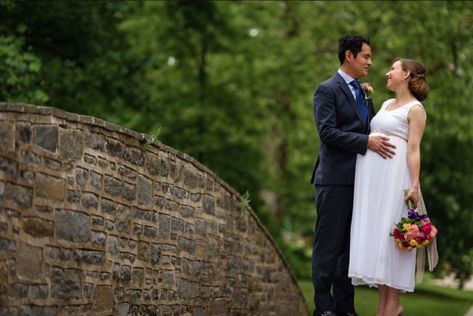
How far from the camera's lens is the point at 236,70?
67.5 ft

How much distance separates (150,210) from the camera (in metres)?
7.30

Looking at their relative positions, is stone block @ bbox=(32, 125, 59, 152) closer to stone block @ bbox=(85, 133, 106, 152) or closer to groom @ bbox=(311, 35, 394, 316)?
stone block @ bbox=(85, 133, 106, 152)

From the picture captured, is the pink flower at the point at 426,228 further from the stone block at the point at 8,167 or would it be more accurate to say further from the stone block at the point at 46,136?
the stone block at the point at 8,167

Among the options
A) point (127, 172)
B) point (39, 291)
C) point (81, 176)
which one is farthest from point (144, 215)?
point (39, 291)

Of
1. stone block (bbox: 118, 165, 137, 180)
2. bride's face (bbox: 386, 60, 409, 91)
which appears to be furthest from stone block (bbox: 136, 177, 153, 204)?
bride's face (bbox: 386, 60, 409, 91)

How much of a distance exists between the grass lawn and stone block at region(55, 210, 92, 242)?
28.1ft

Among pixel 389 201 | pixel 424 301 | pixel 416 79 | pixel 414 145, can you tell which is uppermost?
pixel 416 79

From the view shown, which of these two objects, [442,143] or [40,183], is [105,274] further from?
[442,143]

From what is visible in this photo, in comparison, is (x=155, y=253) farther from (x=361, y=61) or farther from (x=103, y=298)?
(x=361, y=61)

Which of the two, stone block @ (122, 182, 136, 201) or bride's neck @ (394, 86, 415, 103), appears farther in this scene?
bride's neck @ (394, 86, 415, 103)

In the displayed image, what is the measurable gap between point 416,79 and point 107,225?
2677mm

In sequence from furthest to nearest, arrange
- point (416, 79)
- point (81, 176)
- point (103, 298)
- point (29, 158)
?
1. point (416, 79)
2. point (103, 298)
3. point (81, 176)
4. point (29, 158)

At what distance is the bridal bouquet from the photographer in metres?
6.93

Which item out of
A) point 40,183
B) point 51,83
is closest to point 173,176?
point 40,183
